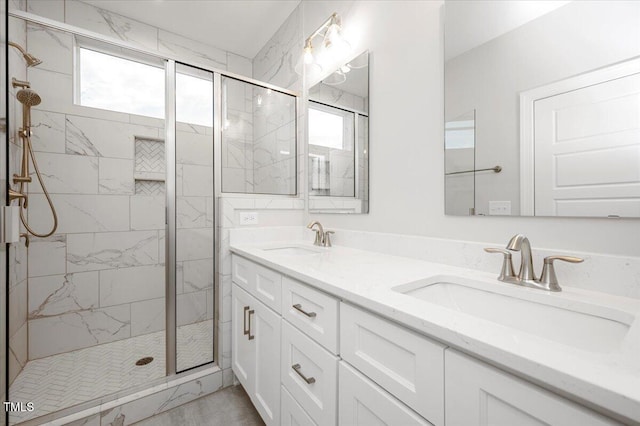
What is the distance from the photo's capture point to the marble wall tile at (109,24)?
2.01 meters

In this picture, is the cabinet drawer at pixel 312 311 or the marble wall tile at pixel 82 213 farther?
the marble wall tile at pixel 82 213

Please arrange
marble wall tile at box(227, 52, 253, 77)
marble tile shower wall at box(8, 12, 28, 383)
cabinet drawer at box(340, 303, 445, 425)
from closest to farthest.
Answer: cabinet drawer at box(340, 303, 445, 425) < marble tile shower wall at box(8, 12, 28, 383) < marble wall tile at box(227, 52, 253, 77)

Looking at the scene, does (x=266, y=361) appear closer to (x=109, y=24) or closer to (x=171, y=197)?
(x=171, y=197)

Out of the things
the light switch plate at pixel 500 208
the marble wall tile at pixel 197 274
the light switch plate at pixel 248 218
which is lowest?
the marble wall tile at pixel 197 274

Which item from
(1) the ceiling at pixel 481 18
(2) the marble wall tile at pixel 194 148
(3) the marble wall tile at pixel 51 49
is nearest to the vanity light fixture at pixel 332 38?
(1) the ceiling at pixel 481 18

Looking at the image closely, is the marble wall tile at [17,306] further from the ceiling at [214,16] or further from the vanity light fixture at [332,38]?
the vanity light fixture at [332,38]

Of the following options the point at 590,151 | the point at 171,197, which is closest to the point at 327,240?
the point at 171,197

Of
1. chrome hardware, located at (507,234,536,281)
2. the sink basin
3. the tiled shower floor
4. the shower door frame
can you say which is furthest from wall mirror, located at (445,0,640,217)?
the tiled shower floor

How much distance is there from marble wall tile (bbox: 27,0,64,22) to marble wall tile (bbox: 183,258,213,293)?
207cm

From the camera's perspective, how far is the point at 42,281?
189cm

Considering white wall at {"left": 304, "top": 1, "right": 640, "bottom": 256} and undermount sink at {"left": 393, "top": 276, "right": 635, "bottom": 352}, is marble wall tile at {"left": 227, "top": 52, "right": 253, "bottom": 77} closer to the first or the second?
white wall at {"left": 304, "top": 1, "right": 640, "bottom": 256}

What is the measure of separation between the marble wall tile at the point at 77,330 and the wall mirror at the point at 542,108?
8.35 feet

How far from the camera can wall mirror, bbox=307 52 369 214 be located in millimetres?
1543

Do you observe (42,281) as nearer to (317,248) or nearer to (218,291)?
(218,291)
